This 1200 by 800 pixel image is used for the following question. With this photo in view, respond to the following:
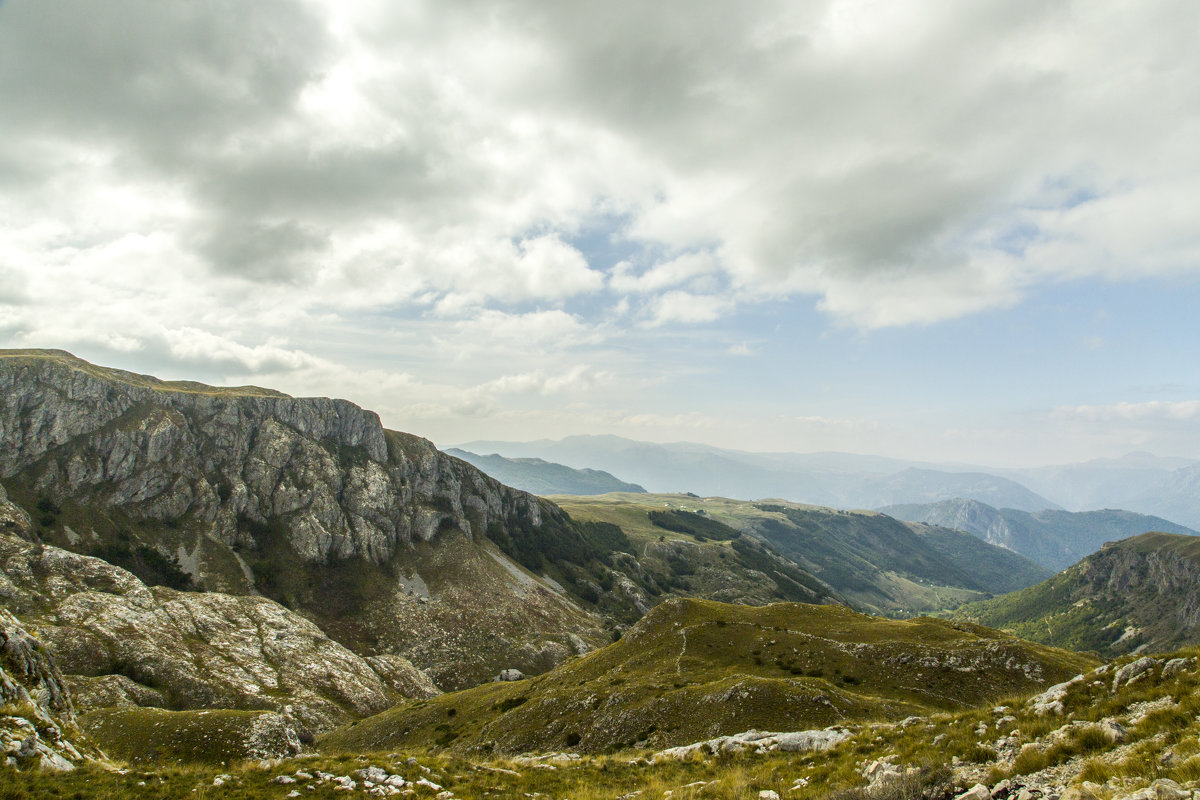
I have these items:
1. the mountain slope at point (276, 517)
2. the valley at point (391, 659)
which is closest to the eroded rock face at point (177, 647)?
the valley at point (391, 659)

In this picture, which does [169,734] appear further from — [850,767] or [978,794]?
[978,794]

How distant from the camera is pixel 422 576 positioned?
482ft

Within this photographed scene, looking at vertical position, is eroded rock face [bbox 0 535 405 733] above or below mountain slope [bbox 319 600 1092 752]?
below

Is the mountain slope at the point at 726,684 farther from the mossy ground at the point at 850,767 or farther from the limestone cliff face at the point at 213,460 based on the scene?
the limestone cliff face at the point at 213,460

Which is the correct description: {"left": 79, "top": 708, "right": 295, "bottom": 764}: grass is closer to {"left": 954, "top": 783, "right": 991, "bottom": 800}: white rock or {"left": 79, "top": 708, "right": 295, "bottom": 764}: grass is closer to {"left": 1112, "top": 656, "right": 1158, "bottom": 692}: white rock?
{"left": 954, "top": 783, "right": 991, "bottom": 800}: white rock

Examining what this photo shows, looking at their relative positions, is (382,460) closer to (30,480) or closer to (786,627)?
(30,480)

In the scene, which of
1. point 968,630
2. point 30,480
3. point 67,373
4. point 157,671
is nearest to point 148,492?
point 30,480

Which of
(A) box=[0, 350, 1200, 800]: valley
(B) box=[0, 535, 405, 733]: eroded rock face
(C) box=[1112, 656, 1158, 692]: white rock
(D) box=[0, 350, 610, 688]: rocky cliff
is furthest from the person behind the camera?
(D) box=[0, 350, 610, 688]: rocky cliff

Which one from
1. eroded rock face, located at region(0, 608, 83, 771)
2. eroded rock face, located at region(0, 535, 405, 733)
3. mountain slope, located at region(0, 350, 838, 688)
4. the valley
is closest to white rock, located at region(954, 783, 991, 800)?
the valley

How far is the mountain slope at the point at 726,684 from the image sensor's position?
3666cm

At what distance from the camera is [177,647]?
74.9 meters

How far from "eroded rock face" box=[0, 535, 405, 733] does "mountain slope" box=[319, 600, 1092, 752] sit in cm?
1905

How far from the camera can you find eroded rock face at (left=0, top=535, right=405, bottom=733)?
66250 mm

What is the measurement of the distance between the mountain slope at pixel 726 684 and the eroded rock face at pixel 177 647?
1905 centimetres
